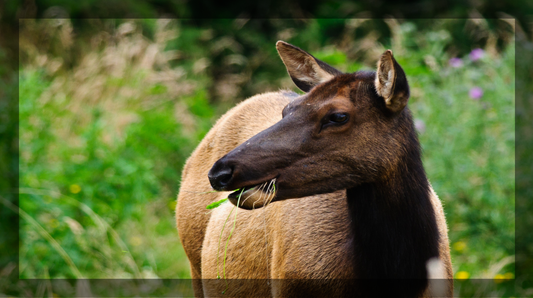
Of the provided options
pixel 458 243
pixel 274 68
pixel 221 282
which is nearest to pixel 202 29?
pixel 274 68

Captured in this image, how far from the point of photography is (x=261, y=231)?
145 inches

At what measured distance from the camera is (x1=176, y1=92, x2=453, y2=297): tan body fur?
3152mm

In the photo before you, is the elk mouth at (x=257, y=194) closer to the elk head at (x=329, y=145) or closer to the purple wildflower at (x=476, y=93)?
the elk head at (x=329, y=145)

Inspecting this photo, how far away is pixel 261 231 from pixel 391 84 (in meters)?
1.36

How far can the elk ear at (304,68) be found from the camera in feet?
11.0

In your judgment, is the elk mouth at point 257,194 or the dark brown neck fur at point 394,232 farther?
the dark brown neck fur at point 394,232

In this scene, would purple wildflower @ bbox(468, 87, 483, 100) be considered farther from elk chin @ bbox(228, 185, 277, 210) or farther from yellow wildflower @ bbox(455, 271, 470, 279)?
elk chin @ bbox(228, 185, 277, 210)

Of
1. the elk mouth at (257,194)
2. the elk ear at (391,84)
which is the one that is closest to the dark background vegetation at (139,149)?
the elk mouth at (257,194)

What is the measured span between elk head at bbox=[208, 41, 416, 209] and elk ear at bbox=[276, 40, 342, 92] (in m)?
0.39

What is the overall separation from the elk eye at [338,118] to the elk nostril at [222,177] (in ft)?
1.89

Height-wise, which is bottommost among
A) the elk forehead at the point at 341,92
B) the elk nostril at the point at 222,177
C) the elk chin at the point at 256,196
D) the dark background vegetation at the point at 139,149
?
the dark background vegetation at the point at 139,149

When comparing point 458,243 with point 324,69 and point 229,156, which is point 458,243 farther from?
point 229,156

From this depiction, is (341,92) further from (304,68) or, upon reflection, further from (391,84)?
(304,68)

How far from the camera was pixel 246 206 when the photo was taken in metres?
2.83
